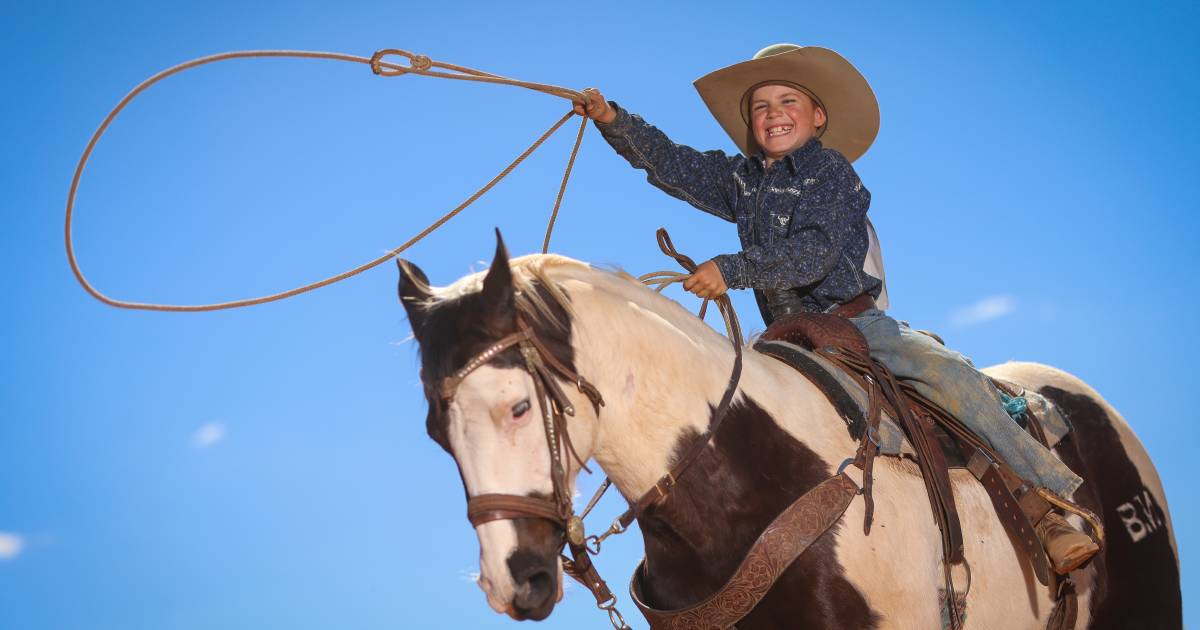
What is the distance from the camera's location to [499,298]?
9.61 ft

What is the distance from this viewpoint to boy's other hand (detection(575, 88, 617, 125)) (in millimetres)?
4363

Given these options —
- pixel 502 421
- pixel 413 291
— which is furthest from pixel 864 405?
pixel 413 291

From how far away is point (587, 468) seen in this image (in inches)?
120

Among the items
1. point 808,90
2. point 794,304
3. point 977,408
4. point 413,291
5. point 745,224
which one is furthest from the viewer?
point 808,90

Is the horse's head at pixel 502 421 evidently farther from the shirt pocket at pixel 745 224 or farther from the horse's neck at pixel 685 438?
the shirt pocket at pixel 745 224

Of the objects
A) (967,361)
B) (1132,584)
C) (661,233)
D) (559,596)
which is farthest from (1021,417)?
(559,596)

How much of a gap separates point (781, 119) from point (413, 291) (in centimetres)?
213

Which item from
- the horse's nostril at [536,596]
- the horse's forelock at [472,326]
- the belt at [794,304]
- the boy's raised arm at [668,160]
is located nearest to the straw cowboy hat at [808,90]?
the boy's raised arm at [668,160]

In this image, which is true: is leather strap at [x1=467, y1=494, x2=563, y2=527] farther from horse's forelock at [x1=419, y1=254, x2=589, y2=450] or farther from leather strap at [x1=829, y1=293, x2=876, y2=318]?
leather strap at [x1=829, y1=293, x2=876, y2=318]

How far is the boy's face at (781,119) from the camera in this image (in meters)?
4.50

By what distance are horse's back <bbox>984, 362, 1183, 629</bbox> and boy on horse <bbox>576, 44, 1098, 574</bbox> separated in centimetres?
83

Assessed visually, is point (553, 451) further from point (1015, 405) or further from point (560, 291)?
point (1015, 405)

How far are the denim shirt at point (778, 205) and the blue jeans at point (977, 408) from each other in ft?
1.42

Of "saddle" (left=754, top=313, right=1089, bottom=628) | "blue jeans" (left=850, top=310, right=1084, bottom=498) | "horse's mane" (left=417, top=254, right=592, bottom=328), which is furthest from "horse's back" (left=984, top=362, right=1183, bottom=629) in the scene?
"horse's mane" (left=417, top=254, right=592, bottom=328)
